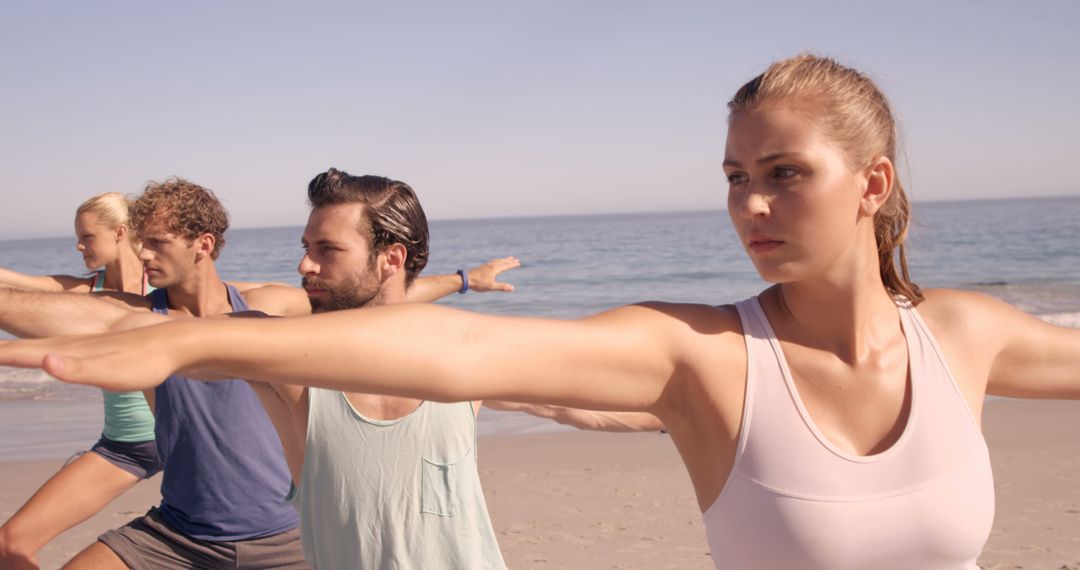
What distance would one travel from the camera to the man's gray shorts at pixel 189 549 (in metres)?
3.93

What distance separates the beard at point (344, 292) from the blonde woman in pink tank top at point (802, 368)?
6.26ft

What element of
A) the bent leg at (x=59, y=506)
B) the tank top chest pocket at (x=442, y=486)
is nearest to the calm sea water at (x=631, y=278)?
the tank top chest pocket at (x=442, y=486)

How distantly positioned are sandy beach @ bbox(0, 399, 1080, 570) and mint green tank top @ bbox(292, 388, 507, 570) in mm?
3984

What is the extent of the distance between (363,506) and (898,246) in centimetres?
169

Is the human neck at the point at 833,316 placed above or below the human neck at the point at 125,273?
above

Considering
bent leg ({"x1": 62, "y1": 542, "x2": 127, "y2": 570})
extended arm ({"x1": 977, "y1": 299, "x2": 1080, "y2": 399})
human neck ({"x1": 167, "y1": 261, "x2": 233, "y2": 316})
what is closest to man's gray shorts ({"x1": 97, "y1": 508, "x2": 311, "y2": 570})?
bent leg ({"x1": 62, "y1": 542, "x2": 127, "y2": 570})

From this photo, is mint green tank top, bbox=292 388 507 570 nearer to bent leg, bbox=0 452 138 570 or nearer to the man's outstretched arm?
the man's outstretched arm

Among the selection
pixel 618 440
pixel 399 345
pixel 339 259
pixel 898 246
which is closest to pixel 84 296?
pixel 339 259

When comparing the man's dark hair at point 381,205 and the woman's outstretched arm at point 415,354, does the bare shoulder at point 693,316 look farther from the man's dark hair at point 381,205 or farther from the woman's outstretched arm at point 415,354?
the man's dark hair at point 381,205

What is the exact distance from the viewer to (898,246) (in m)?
2.35

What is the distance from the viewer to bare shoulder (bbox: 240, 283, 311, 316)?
4.71 meters

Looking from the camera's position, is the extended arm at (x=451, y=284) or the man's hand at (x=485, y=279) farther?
the man's hand at (x=485, y=279)

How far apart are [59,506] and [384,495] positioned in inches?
90.9

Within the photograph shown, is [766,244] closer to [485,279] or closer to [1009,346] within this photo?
[1009,346]
